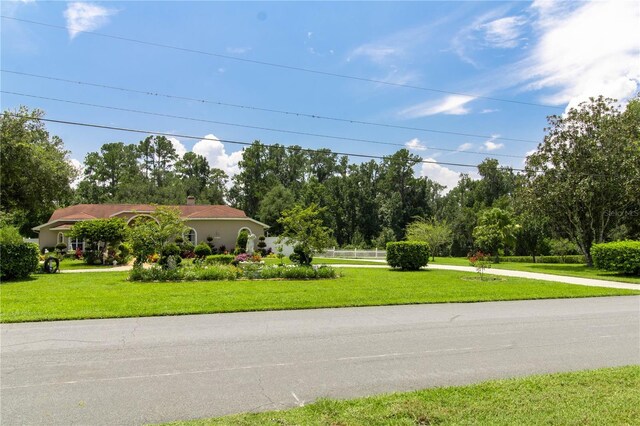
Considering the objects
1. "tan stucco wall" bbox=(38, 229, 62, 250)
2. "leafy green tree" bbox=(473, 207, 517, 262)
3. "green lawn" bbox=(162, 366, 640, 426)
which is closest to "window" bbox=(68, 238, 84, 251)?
"tan stucco wall" bbox=(38, 229, 62, 250)

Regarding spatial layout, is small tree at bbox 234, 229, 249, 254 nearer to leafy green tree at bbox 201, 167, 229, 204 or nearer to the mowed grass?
the mowed grass

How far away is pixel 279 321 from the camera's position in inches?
376

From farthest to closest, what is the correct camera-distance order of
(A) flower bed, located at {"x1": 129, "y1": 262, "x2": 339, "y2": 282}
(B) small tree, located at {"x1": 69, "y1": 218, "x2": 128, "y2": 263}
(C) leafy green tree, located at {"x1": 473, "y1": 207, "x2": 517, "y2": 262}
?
(C) leafy green tree, located at {"x1": 473, "y1": 207, "x2": 517, "y2": 262} < (B) small tree, located at {"x1": 69, "y1": 218, "x2": 128, "y2": 263} < (A) flower bed, located at {"x1": 129, "y1": 262, "x2": 339, "y2": 282}

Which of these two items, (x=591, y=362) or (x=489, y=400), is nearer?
(x=489, y=400)

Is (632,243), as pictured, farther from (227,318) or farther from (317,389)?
(317,389)

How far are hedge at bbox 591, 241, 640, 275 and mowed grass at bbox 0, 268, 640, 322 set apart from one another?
6048mm

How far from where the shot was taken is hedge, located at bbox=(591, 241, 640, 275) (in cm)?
2005

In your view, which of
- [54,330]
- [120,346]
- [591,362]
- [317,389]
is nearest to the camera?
[317,389]

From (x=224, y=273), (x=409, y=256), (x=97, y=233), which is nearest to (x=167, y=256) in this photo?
(x=224, y=273)

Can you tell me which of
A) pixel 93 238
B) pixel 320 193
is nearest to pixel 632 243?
pixel 93 238

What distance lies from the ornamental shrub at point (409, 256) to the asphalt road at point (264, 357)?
41.7 ft

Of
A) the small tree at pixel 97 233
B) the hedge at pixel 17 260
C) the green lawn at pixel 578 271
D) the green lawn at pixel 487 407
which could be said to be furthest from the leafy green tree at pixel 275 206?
the green lawn at pixel 487 407

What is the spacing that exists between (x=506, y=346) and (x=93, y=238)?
25746 mm

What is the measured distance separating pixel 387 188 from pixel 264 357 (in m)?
60.7
